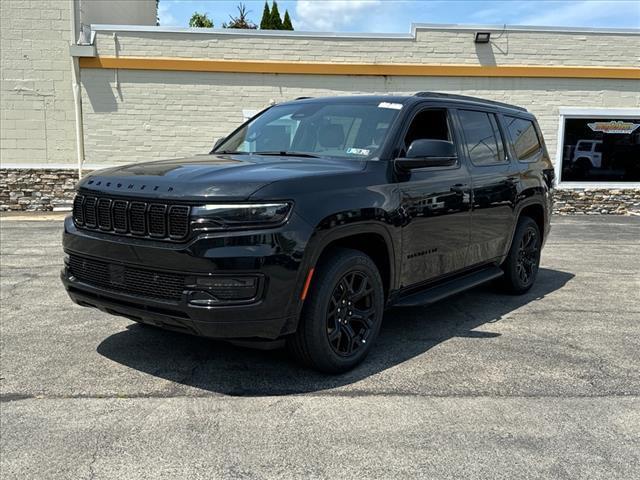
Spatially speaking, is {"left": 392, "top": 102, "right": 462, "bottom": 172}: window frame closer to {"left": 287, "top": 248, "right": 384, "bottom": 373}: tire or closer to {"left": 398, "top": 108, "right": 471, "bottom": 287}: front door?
{"left": 398, "top": 108, "right": 471, "bottom": 287}: front door

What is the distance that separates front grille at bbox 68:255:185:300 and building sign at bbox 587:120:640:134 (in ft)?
45.7

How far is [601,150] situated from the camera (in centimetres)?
1496

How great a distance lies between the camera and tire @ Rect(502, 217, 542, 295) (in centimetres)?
635

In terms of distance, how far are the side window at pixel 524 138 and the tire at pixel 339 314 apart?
3024 millimetres

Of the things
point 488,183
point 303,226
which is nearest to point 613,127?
point 488,183

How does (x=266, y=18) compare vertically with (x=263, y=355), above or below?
above

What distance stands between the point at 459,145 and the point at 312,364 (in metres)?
2.53

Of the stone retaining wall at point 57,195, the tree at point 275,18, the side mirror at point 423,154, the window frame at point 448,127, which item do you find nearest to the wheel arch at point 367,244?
the side mirror at point 423,154

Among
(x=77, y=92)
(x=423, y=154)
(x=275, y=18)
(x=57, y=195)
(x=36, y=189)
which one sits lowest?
(x=57, y=195)

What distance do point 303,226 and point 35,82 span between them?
1306 centimetres

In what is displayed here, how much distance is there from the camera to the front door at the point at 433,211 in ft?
14.8

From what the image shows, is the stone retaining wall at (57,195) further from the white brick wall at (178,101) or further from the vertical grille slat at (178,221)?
the vertical grille slat at (178,221)

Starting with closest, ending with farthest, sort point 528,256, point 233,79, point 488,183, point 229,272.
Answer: point 229,272 → point 488,183 → point 528,256 → point 233,79

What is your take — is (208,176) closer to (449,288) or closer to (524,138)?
(449,288)
